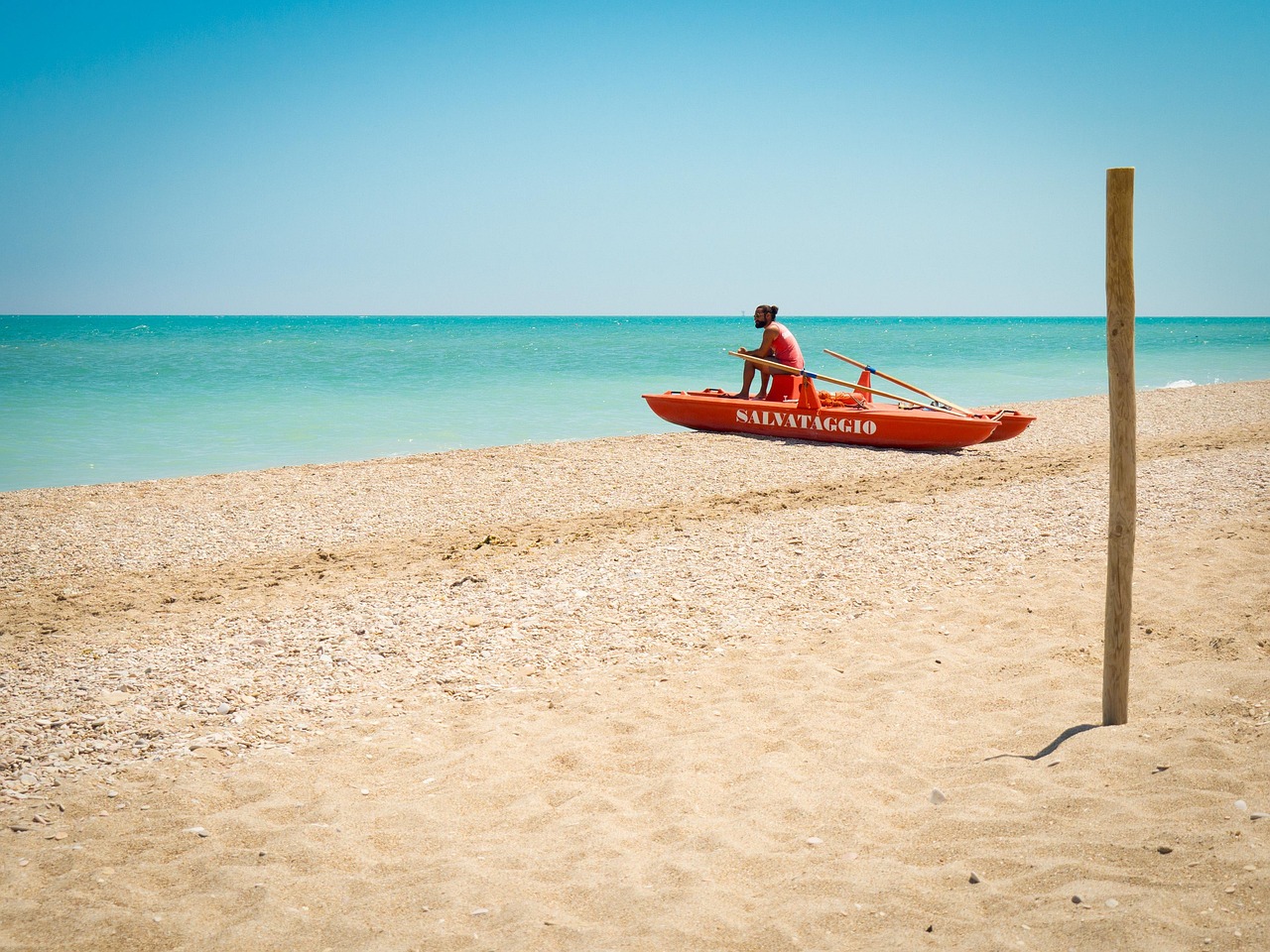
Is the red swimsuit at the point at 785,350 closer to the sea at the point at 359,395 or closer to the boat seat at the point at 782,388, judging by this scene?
the boat seat at the point at 782,388

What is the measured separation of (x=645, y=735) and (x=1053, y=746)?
1.69m

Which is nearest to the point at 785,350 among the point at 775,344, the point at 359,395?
the point at 775,344

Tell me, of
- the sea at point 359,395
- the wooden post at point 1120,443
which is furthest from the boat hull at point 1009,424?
the wooden post at point 1120,443

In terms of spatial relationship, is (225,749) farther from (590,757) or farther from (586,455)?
(586,455)

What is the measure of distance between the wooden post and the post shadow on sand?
0.10m

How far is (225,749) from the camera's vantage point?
13.2 feet

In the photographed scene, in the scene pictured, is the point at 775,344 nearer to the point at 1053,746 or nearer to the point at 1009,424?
the point at 1009,424

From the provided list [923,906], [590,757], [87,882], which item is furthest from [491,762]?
[923,906]

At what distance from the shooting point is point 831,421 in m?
12.6

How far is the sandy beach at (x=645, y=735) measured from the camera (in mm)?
2799

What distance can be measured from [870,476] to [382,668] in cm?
685

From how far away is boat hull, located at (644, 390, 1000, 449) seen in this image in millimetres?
11914

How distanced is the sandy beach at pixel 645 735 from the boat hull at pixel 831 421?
3695 mm

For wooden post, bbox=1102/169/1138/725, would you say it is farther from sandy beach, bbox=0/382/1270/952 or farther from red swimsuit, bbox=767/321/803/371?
red swimsuit, bbox=767/321/803/371
